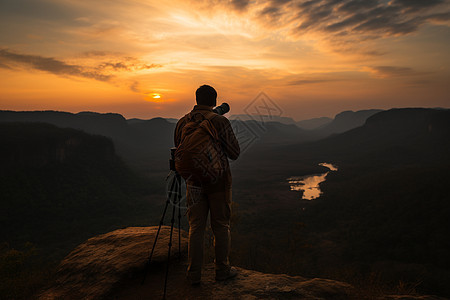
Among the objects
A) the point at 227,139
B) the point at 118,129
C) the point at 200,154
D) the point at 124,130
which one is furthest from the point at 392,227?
the point at 124,130

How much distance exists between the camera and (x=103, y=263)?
4305 mm

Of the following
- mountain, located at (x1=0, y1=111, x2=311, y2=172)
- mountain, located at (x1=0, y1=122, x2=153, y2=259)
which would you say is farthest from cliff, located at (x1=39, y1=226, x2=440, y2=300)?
mountain, located at (x1=0, y1=111, x2=311, y2=172)

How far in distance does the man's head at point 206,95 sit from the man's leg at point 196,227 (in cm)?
132

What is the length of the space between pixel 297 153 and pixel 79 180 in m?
90.6

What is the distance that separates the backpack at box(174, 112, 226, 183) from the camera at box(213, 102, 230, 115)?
0.30m

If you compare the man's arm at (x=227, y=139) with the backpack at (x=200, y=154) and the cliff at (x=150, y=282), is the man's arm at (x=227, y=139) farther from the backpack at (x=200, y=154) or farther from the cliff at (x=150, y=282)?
the cliff at (x=150, y=282)

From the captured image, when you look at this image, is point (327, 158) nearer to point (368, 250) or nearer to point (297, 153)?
point (297, 153)

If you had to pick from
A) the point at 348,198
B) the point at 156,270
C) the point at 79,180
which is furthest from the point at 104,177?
the point at 156,270

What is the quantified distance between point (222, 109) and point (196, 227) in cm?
187

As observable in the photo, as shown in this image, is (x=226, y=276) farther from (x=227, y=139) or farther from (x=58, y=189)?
(x=58, y=189)

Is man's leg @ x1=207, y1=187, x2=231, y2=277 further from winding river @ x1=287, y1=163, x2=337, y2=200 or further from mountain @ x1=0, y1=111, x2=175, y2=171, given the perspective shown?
mountain @ x1=0, y1=111, x2=175, y2=171

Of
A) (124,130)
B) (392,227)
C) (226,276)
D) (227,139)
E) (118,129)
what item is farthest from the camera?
(124,130)

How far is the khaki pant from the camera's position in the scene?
343cm

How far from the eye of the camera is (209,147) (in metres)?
3.22
